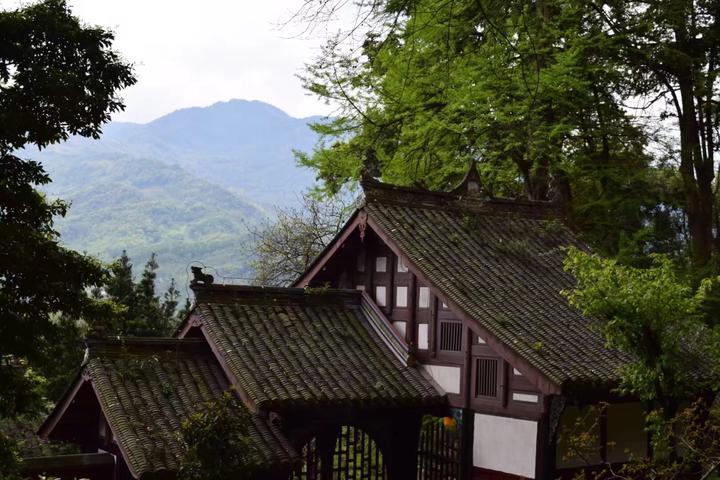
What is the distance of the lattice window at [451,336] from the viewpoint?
588 inches

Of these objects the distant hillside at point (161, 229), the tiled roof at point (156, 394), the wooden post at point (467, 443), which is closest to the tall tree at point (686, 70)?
the wooden post at point (467, 443)

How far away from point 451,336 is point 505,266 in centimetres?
248

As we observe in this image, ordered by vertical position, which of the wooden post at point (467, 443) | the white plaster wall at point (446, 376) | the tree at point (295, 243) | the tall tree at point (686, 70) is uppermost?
the tall tree at point (686, 70)

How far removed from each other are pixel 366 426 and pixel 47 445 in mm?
6090

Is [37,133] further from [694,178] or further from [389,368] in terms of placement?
[694,178]

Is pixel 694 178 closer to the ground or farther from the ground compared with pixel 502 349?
farther from the ground

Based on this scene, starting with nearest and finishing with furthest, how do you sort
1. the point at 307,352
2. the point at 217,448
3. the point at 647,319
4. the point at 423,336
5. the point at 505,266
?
1. the point at 647,319
2. the point at 217,448
3. the point at 307,352
4. the point at 423,336
5. the point at 505,266

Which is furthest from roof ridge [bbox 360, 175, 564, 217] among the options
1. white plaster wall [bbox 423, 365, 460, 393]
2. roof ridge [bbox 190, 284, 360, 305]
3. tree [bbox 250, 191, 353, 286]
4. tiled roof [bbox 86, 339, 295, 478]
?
tree [bbox 250, 191, 353, 286]

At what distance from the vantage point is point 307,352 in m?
15.0

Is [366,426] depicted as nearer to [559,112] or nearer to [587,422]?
[587,422]

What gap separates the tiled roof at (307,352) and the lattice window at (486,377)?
0.88 meters

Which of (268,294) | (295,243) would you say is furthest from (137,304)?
(268,294)

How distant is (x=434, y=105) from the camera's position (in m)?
22.9

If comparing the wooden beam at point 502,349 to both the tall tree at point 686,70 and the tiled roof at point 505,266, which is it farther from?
the tall tree at point 686,70
